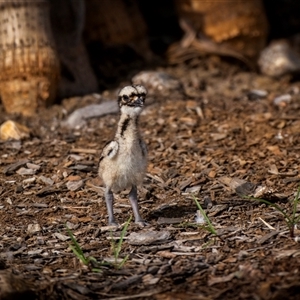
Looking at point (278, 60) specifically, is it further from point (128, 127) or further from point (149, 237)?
point (149, 237)

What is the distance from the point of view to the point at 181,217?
6.18m

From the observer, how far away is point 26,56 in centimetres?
911

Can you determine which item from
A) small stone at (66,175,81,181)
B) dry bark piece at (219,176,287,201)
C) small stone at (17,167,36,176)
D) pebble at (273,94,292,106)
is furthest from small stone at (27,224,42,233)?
pebble at (273,94,292,106)

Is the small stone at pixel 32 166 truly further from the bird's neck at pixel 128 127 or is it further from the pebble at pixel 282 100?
the pebble at pixel 282 100

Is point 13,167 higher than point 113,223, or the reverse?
point 13,167

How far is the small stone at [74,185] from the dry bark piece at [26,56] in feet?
7.59

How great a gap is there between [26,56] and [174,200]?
322cm

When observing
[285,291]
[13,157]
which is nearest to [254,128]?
[13,157]

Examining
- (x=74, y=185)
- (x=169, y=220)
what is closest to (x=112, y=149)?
(x=169, y=220)

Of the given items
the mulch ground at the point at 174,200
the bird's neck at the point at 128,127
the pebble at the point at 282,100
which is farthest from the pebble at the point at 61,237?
the pebble at the point at 282,100

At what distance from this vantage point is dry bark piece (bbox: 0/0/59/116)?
9055mm

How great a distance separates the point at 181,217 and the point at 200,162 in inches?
57.6

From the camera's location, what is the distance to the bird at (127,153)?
5.88m

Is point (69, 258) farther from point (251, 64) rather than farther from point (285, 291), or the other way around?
point (251, 64)
